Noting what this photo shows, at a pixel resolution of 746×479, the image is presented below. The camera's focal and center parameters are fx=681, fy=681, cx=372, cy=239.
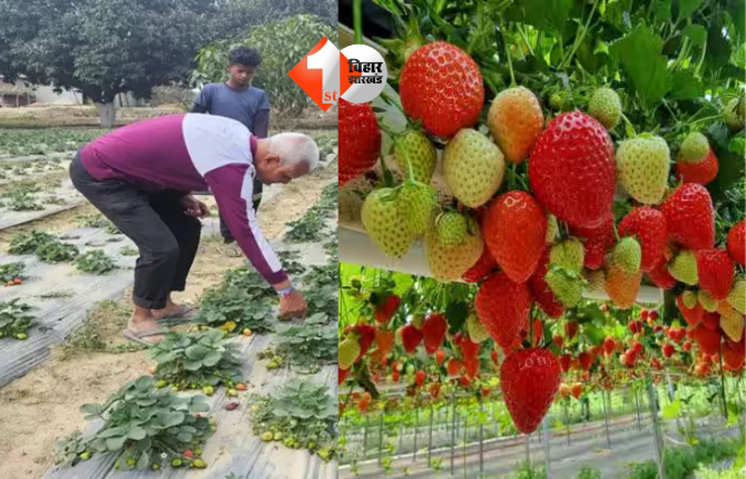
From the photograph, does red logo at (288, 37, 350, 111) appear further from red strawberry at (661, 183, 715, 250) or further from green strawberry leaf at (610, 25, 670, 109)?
red strawberry at (661, 183, 715, 250)

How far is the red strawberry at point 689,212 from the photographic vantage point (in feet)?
2.65

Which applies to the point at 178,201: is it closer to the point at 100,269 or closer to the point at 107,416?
the point at 100,269

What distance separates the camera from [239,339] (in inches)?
35.8

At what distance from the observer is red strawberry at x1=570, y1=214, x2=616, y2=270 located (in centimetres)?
70

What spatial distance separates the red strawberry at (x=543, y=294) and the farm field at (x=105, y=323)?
26 cm

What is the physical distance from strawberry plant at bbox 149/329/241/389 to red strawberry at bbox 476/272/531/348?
1.21 ft

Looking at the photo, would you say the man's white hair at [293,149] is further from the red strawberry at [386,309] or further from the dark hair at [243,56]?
the red strawberry at [386,309]

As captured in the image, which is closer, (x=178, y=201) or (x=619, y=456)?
(x=178, y=201)

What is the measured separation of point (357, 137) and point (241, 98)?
0.35m

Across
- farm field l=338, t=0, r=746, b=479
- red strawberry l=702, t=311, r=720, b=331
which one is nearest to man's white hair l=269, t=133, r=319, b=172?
farm field l=338, t=0, r=746, b=479

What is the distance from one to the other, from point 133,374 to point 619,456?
531 cm

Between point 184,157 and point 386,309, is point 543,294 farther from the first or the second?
point 386,309

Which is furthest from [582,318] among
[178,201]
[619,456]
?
[619,456]

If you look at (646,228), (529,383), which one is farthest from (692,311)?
(529,383)
